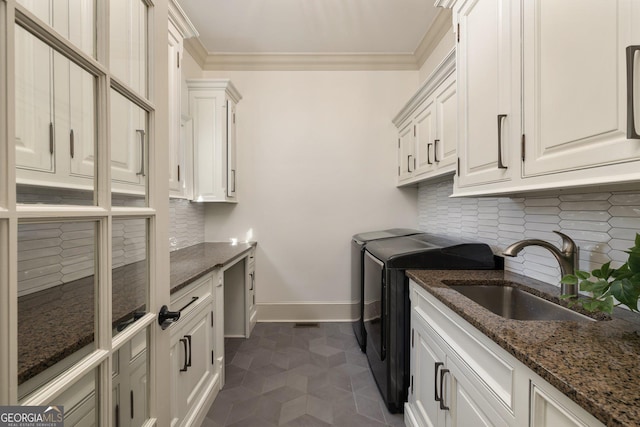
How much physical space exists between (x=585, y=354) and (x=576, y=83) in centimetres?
73

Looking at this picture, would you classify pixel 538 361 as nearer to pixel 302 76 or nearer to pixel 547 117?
pixel 547 117

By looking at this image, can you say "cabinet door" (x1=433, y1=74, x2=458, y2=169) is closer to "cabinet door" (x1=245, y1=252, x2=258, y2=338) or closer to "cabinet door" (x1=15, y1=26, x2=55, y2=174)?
"cabinet door" (x1=15, y1=26, x2=55, y2=174)

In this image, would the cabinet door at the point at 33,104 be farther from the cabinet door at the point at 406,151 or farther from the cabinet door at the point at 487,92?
the cabinet door at the point at 406,151

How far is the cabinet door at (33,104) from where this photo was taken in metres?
0.45

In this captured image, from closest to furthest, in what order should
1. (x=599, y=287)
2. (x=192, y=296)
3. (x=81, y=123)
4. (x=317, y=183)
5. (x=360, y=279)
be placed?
(x=81, y=123) → (x=599, y=287) → (x=192, y=296) → (x=360, y=279) → (x=317, y=183)

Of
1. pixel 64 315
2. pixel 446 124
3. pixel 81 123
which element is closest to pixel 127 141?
pixel 81 123

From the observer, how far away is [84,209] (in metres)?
0.57

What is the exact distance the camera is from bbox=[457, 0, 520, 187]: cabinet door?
107 cm

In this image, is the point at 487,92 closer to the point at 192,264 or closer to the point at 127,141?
the point at 127,141

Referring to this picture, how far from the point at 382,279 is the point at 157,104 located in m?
1.42

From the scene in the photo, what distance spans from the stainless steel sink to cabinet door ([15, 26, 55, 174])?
1.54 metres

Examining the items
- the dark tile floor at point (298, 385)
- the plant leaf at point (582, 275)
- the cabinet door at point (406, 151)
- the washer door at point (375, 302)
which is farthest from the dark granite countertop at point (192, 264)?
the cabinet door at point (406, 151)

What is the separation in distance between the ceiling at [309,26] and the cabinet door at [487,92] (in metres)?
1.18

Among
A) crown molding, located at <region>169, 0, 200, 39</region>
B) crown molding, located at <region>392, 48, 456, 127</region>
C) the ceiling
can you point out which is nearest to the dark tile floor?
crown molding, located at <region>392, 48, 456, 127</region>
